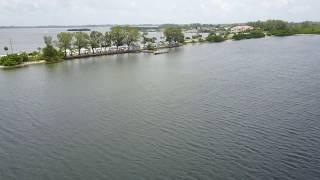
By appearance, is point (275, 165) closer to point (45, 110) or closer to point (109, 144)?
point (109, 144)

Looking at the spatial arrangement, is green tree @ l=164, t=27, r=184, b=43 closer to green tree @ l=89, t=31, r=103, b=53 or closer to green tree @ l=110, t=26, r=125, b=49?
green tree @ l=110, t=26, r=125, b=49

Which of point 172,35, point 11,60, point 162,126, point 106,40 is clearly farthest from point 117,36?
point 162,126

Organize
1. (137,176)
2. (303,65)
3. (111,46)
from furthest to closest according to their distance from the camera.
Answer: (111,46) → (303,65) → (137,176)

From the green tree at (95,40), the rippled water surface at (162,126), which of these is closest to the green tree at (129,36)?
the green tree at (95,40)

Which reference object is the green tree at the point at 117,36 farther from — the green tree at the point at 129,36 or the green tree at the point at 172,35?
the green tree at the point at 172,35

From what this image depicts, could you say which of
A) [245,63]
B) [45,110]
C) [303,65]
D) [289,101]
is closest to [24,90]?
[45,110]

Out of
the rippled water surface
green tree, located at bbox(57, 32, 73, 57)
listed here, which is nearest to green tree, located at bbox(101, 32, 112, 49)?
green tree, located at bbox(57, 32, 73, 57)
